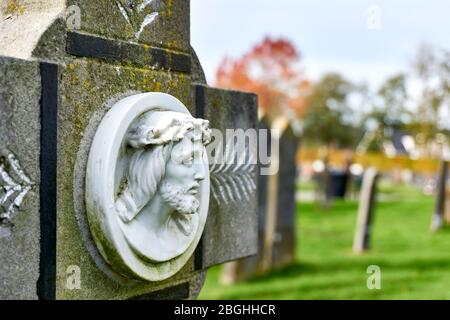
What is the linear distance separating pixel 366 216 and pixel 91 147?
8.61m

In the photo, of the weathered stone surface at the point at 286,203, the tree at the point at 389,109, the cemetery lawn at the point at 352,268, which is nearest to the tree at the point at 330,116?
the tree at the point at 389,109

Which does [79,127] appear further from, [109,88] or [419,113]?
[419,113]

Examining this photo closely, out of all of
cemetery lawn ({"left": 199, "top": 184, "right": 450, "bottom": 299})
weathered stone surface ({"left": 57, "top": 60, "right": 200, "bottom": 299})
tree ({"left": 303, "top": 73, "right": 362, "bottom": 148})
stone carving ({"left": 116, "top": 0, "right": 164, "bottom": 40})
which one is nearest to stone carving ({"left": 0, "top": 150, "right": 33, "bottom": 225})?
weathered stone surface ({"left": 57, "top": 60, "right": 200, "bottom": 299})

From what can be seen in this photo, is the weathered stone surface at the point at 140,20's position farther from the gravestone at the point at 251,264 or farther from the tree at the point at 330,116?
the tree at the point at 330,116

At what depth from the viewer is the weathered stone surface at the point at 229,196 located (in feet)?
13.1

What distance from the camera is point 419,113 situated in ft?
92.3

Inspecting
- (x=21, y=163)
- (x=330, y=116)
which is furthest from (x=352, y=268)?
(x=330, y=116)

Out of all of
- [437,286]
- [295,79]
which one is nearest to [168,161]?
[437,286]

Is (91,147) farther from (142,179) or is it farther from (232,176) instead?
(232,176)

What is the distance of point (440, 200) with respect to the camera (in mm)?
13711

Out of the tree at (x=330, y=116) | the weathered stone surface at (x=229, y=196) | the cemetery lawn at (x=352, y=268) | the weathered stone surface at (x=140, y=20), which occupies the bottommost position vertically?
the cemetery lawn at (x=352, y=268)

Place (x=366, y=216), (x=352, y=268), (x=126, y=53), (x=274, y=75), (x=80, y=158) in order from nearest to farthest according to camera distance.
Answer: (x=80, y=158) < (x=126, y=53) < (x=352, y=268) < (x=366, y=216) < (x=274, y=75)

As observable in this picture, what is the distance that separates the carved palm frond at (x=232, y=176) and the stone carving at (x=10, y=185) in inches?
54.4

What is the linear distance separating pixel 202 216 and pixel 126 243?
0.59m
